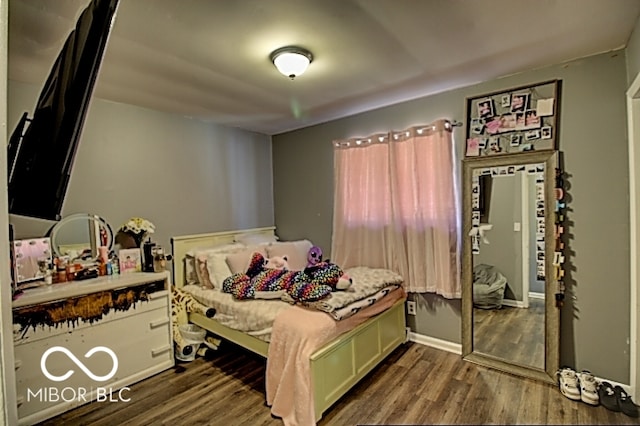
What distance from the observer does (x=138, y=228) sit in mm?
2756

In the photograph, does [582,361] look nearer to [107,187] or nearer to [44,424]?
[44,424]

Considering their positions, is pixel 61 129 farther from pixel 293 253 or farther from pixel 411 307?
pixel 411 307

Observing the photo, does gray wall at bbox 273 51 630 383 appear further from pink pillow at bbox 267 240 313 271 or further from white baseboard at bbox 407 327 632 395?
pink pillow at bbox 267 240 313 271

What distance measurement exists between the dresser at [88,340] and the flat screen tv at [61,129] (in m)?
1.19

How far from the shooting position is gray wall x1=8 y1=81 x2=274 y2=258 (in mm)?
2578

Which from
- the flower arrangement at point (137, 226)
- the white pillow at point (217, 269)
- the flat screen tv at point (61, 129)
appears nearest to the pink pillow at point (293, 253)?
the white pillow at point (217, 269)

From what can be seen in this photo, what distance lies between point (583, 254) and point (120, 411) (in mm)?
3248

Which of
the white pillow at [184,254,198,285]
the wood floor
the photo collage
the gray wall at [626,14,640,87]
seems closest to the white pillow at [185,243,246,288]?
the white pillow at [184,254,198,285]

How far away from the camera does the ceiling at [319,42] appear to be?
5.06 ft

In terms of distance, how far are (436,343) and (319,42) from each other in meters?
2.61

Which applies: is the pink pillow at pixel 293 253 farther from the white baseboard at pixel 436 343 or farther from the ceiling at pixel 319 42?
the ceiling at pixel 319 42

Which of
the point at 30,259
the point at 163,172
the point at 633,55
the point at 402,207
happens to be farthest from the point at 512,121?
the point at 30,259

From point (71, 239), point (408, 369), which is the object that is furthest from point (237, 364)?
point (71, 239)

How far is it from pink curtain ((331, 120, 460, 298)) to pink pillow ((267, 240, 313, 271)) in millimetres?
330
